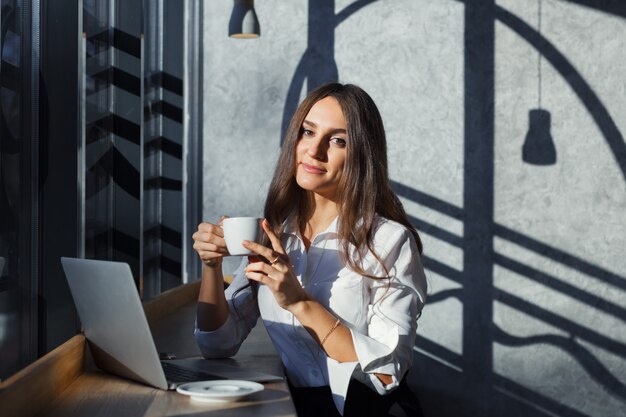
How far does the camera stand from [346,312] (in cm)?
197

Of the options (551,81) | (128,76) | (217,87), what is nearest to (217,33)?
(217,87)

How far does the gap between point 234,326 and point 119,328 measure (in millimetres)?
506

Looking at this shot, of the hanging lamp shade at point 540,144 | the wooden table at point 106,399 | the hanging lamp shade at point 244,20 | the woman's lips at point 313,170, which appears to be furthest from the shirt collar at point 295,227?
the hanging lamp shade at point 540,144

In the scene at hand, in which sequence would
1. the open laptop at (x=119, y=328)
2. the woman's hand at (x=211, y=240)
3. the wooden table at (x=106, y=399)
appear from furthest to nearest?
the woman's hand at (x=211, y=240), the open laptop at (x=119, y=328), the wooden table at (x=106, y=399)

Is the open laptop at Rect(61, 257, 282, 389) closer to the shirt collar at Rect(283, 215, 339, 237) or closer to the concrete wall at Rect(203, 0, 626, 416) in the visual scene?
the shirt collar at Rect(283, 215, 339, 237)

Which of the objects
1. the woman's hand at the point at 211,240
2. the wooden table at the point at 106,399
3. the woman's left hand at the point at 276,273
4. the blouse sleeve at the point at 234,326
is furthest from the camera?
the blouse sleeve at the point at 234,326

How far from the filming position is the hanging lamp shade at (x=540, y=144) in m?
4.71

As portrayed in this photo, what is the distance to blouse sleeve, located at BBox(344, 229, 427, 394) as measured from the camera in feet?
5.90

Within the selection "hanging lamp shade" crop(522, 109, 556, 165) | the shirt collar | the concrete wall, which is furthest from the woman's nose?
"hanging lamp shade" crop(522, 109, 556, 165)

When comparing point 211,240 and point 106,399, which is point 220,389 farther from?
point 211,240

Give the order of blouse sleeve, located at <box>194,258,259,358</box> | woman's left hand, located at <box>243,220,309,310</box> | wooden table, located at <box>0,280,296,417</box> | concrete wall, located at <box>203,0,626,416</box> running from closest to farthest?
1. wooden table, located at <box>0,280,296,417</box>
2. woman's left hand, located at <box>243,220,309,310</box>
3. blouse sleeve, located at <box>194,258,259,358</box>
4. concrete wall, located at <box>203,0,626,416</box>

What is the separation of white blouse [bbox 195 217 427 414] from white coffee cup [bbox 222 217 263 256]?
0.37m

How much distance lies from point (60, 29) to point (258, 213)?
2545 millimetres

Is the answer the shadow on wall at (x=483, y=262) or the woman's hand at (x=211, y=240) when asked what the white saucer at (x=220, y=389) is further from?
the shadow on wall at (x=483, y=262)
